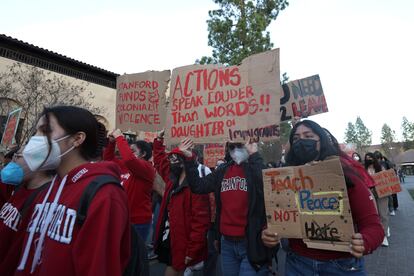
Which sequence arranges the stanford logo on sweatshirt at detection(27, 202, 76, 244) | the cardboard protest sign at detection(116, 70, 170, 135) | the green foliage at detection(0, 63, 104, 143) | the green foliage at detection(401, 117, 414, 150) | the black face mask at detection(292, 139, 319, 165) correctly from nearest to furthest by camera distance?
the stanford logo on sweatshirt at detection(27, 202, 76, 244)
the black face mask at detection(292, 139, 319, 165)
the cardboard protest sign at detection(116, 70, 170, 135)
the green foliage at detection(0, 63, 104, 143)
the green foliage at detection(401, 117, 414, 150)

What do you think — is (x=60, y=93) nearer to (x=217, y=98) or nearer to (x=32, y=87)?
(x=32, y=87)

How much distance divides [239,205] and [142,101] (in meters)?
2.11

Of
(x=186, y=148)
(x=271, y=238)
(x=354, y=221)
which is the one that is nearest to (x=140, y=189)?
(x=186, y=148)

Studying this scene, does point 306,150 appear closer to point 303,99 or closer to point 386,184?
point 303,99

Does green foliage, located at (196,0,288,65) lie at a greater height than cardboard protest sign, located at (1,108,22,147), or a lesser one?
greater

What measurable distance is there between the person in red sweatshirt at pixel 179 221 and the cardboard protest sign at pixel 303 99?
1830 millimetres

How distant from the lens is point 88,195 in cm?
150

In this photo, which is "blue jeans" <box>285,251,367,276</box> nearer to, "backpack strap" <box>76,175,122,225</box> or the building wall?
"backpack strap" <box>76,175,122,225</box>

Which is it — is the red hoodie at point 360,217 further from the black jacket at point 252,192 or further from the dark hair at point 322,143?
the black jacket at point 252,192

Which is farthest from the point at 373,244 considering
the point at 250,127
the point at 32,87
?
the point at 32,87

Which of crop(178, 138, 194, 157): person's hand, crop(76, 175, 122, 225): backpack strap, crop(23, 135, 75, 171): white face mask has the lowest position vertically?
crop(76, 175, 122, 225): backpack strap

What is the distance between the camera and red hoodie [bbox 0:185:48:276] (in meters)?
1.92

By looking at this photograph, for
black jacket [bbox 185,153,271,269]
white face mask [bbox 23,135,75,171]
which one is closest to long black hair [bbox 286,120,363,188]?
black jacket [bbox 185,153,271,269]

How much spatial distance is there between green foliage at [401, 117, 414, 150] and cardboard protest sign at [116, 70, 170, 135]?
290 feet
